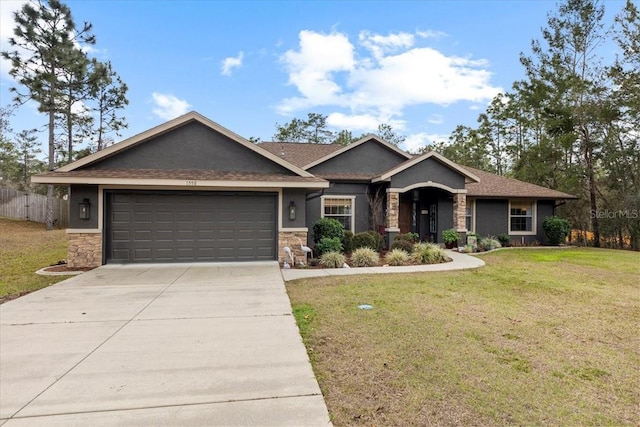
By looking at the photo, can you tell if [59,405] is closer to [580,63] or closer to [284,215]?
[284,215]

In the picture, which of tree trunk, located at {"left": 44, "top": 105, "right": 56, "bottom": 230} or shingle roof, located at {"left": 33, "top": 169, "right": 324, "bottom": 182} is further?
tree trunk, located at {"left": 44, "top": 105, "right": 56, "bottom": 230}

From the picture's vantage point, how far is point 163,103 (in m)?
23.7

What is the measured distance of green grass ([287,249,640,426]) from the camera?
291 centimetres

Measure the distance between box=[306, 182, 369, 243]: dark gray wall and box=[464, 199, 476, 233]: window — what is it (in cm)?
552

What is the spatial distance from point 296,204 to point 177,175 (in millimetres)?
3688

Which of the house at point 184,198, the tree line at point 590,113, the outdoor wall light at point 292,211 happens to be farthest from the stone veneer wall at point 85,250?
the tree line at point 590,113

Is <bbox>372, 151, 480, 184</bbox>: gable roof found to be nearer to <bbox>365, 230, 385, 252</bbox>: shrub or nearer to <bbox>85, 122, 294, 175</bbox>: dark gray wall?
<bbox>365, 230, 385, 252</bbox>: shrub

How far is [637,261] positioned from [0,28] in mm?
33065

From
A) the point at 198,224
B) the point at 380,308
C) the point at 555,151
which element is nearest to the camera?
the point at 380,308

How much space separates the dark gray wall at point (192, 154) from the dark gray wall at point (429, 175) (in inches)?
194

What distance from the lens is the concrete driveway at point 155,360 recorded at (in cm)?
288

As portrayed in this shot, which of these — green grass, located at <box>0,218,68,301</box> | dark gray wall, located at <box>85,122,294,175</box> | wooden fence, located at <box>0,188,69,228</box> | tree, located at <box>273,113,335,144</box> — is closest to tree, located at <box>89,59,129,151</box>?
wooden fence, located at <box>0,188,69,228</box>

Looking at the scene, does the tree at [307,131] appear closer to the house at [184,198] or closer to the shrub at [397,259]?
the house at [184,198]

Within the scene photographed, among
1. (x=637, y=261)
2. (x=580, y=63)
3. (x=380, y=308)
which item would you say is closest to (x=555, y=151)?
(x=580, y=63)
